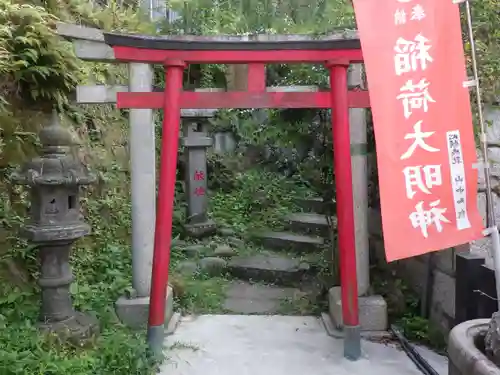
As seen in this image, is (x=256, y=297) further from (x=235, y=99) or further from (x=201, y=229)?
(x=235, y=99)

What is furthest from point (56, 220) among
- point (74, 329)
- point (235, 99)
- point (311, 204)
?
point (311, 204)

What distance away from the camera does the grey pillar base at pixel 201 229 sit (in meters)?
9.20

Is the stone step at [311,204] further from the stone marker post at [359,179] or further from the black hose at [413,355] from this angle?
the black hose at [413,355]

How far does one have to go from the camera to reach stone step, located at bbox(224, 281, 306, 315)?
21.9ft

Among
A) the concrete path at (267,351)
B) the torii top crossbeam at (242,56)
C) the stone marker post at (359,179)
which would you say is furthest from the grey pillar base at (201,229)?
the torii top crossbeam at (242,56)

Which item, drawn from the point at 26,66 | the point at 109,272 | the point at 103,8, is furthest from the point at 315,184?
the point at 103,8

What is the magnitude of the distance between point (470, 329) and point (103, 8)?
8035 mm

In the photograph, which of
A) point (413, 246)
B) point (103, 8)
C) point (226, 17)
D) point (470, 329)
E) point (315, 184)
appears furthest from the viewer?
point (226, 17)

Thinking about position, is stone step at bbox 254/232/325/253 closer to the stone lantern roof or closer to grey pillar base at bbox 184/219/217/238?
grey pillar base at bbox 184/219/217/238

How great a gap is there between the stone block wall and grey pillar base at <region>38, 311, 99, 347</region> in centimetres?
338

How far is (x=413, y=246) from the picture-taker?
12.2 ft

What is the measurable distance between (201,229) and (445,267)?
5120mm

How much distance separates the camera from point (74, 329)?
4633mm

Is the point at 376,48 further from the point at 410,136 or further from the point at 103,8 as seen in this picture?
the point at 103,8
